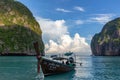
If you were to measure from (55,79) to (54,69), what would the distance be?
7321 millimetres

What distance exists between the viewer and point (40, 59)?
6225cm

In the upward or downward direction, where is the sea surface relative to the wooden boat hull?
downward

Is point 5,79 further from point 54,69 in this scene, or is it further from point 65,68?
Answer: point 65,68

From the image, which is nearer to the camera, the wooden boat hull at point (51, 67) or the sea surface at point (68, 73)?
the sea surface at point (68, 73)

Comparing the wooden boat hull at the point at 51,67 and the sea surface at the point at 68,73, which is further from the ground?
the wooden boat hull at the point at 51,67

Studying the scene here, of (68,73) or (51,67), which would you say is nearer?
(51,67)

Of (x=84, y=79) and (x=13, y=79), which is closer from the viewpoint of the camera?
(x=13, y=79)

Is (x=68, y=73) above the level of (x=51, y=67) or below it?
below

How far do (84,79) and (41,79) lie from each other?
942 cm

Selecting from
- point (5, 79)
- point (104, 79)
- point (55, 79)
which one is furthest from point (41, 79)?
point (104, 79)

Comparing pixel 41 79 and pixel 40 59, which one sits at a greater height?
pixel 40 59

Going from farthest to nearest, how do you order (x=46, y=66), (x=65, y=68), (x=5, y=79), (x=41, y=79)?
(x=65, y=68) → (x=46, y=66) → (x=41, y=79) → (x=5, y=79)

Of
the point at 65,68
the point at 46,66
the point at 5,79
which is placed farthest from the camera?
the point at 65,68

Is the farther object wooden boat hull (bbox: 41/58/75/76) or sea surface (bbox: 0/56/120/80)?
wooden boat hull (bbox: 41/58/75/76)
